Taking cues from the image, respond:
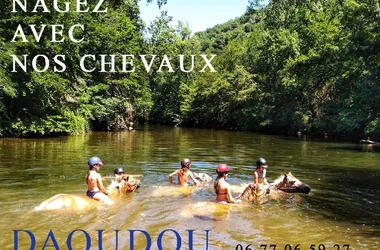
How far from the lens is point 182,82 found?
7075cm

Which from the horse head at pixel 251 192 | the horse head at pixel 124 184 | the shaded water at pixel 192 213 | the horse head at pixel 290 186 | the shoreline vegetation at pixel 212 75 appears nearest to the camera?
the shaded water at pixel 192 213

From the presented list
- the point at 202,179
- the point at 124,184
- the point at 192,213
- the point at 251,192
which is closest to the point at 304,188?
the point at 251,192

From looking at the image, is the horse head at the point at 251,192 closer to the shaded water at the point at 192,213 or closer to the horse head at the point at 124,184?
the shaded water at the point at 192,213

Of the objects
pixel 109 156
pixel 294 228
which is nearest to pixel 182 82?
pixel 109 156

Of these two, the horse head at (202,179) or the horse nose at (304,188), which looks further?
the horse head at (202,179)

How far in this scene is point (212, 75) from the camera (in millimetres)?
60250

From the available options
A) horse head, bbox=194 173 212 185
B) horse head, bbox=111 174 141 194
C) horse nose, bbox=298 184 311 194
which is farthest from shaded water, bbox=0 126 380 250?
horse head, bbox=194 173 212 185

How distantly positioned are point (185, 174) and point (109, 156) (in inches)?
323

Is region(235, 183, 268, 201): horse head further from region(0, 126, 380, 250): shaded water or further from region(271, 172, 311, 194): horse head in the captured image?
region(271, 172, 311, 194): horse head

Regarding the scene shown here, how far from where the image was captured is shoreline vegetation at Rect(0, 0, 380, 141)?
2667 centimetres

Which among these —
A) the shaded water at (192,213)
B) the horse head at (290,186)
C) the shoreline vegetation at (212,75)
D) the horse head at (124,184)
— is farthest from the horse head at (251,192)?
the shoreline vegetation at (212,75)

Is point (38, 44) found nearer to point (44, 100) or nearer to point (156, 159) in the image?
point (44, 100)

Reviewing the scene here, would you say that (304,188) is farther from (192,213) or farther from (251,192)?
(192,213)

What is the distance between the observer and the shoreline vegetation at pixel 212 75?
87.5 feet
